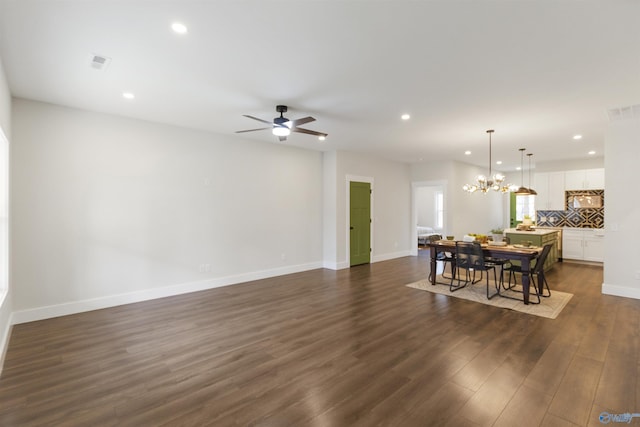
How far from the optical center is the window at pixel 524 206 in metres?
10.8

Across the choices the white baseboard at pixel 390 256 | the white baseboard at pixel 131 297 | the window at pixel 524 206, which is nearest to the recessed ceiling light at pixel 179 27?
the white baseboard at pixel 131 297

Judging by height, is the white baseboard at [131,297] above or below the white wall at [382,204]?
below

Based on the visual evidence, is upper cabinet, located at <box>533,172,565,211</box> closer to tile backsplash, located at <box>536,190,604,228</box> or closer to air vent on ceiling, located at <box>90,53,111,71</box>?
tile backsplash, located at <box>536,190,604,228</box>

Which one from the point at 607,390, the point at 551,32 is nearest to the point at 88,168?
the point at 551,32

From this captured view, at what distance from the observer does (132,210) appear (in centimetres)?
473

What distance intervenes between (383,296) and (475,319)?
1442 millimetres

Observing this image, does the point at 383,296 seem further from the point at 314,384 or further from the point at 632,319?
the point at 632,319

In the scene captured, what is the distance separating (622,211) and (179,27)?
671 centimetres

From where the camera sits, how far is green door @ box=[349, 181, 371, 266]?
757cm

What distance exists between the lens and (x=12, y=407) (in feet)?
7.48

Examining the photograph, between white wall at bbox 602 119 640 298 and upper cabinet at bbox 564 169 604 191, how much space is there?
11.6 ft

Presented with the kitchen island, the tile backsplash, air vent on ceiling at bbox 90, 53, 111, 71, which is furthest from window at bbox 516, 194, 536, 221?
air vent on ceiling at bbox 90, 53, 111, 71

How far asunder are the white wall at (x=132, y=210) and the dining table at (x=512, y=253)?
124 inches

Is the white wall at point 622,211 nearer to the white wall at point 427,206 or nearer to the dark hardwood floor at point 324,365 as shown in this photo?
the dark hardwood floor at point 324,365
